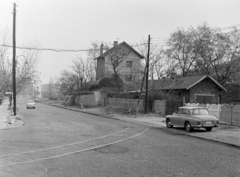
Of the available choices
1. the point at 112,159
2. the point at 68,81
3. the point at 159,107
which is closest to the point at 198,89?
the point at 159,107

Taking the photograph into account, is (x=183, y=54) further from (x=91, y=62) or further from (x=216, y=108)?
(x=216, y=108)

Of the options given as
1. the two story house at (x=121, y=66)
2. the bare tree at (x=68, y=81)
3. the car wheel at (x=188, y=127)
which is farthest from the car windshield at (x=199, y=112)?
the bare tree at (x=68, y=81)

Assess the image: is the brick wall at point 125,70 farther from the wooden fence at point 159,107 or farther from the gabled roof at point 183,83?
the wooden fence at point 159,107

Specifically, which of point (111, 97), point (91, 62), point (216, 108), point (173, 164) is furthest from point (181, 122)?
point (91, 62)

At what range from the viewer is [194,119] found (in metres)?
14.4

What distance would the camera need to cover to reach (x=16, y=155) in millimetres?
8078

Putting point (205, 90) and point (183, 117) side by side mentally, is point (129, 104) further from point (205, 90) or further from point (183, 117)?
point (183, 117)

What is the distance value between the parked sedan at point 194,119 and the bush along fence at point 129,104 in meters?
9.99

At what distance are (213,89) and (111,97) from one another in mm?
16027

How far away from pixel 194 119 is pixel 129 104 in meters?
17.9

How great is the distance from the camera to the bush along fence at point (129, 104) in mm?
26547

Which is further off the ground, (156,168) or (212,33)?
(212,33)

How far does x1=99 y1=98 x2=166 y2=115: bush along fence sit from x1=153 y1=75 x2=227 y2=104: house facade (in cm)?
370

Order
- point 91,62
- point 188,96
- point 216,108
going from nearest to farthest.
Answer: point 216,108 → point 188,96 → point 91,62
